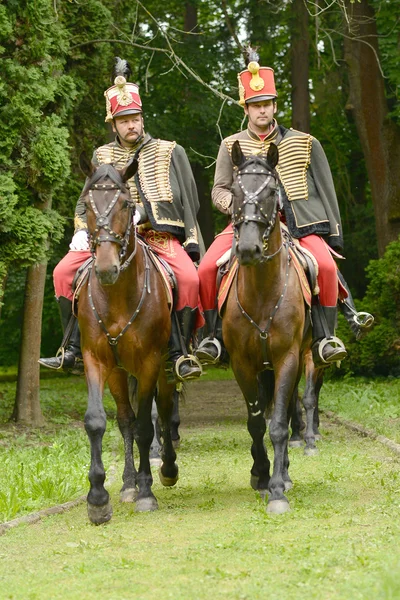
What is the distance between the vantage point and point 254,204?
848cm

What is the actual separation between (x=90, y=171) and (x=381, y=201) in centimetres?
1598

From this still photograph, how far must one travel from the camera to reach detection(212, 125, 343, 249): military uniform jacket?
10016 mm

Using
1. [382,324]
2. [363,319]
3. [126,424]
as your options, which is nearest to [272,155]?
[126,424]

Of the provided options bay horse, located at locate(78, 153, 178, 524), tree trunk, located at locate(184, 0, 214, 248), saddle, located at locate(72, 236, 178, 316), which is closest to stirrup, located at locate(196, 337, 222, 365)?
bay horse, located at locate(78, 153, 178, 524)

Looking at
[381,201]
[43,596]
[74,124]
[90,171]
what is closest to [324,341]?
[90,171]

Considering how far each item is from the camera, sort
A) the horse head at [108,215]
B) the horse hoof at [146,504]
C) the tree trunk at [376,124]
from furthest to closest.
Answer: the tree trunk at [376,124], the horse hoof at [146,504], the horse head at [108,215]

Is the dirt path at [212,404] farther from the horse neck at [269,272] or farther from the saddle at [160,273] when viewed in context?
the horse neck at [269,272]

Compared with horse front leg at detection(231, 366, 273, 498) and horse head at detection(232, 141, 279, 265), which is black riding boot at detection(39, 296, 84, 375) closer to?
horse front leg at detection(231, 366, 273, 498)

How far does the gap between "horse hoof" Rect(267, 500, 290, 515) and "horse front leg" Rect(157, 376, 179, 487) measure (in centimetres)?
207

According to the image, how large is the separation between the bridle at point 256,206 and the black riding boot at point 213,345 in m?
1.27

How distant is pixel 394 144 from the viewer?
23766mm

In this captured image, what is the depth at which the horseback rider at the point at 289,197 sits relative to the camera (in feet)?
32.4

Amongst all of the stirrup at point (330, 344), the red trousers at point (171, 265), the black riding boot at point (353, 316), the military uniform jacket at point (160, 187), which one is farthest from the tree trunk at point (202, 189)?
the stirrup at point (330, 344)

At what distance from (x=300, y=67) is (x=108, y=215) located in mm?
18377
